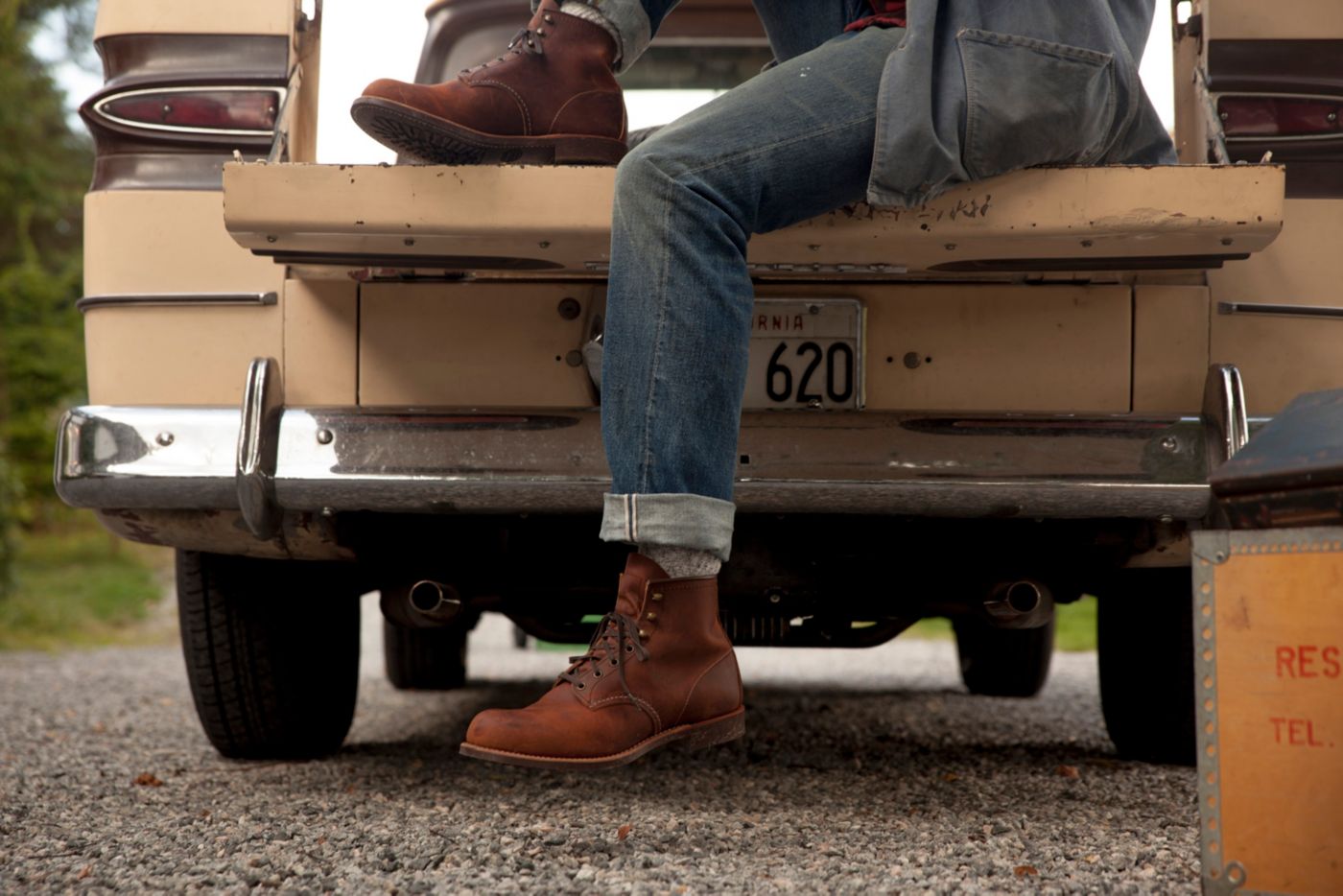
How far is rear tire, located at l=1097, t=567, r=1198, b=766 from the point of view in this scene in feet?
9.23

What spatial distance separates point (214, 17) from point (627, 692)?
59.3 inches

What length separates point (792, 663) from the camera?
6.69 metres

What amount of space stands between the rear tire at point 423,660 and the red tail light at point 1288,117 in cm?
319

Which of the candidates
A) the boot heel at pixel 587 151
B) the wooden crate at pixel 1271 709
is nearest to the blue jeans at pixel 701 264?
the boot heel at pixel 587 151

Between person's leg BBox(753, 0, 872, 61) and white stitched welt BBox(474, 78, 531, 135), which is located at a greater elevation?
person's leg BBox(753, 0, 872, 61)

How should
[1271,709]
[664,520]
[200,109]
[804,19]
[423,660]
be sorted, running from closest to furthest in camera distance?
1. [1271,709]
2. [664,520]
3. [804,19]
4. [200,109]
5. [423,660]

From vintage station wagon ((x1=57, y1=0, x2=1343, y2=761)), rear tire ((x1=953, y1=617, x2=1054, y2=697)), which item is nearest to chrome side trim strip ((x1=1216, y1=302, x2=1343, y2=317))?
vintage station wagon ((x1=57, y1=0, x2=1343, y2=761))

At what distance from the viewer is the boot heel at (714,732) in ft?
6.71

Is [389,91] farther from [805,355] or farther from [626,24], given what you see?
[805,355]

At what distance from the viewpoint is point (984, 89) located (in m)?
1.93

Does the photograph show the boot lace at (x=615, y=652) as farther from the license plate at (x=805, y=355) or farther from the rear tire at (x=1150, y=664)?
the rear tire at (x=1150, y=664)

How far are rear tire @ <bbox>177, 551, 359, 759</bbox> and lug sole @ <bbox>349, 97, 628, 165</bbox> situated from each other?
1085 mm

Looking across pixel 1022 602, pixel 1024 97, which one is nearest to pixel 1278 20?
pixel 1024 97

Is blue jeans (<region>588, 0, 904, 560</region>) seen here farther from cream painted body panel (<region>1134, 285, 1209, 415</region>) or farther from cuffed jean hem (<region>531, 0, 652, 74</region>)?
cream painted body panel (<region>1134, 285, 1209, 415</region>)
